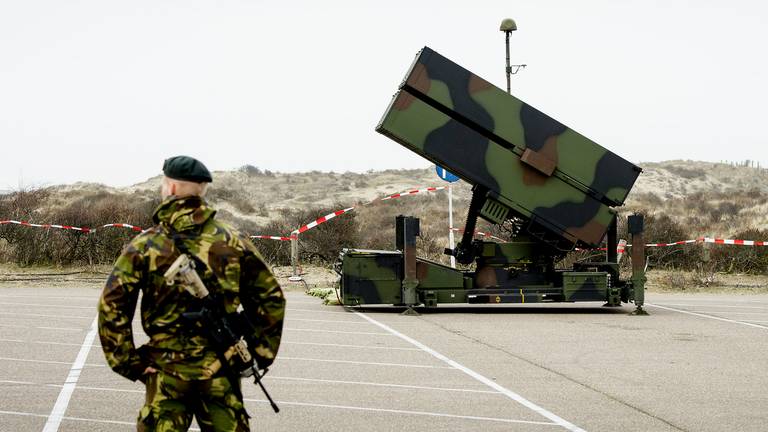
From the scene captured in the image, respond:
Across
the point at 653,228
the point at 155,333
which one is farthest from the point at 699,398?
the point at 653,228

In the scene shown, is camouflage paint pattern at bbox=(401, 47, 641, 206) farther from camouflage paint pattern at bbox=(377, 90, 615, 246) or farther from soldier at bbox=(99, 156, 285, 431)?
soldier at bbox=(99, 156, 285, 431)

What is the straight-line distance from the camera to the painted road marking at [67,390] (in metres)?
7.17

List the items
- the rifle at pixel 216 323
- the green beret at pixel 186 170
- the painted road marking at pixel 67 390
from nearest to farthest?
the rifle at pixel 216 323 → the green beret at pixel 186 170 → the painted road marking at pixel 67 390

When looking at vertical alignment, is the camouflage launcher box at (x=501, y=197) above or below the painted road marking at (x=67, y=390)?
above

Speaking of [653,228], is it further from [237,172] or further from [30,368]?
[237,172]

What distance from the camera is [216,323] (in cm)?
439

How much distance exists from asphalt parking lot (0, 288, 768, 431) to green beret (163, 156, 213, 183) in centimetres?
306

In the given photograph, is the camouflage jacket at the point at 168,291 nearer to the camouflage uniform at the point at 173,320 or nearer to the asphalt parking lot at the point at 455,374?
the camouflage uniform at the point at 173,320

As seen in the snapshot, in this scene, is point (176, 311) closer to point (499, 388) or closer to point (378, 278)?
point (499, 388)

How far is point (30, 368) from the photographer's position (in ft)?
31.9

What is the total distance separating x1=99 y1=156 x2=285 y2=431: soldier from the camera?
4.37 m

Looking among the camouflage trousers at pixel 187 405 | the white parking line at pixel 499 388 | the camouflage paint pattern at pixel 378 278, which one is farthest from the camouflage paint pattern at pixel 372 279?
the camouflage trousers at pixel 187 405

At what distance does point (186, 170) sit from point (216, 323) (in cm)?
69

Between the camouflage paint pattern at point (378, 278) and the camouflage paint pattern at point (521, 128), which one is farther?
the camouflage paint pattern at point (378, 278)
